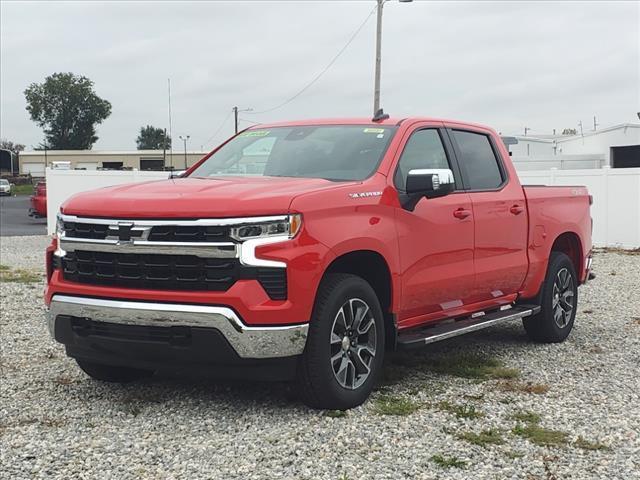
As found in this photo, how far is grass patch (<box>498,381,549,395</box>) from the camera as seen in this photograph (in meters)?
5.89

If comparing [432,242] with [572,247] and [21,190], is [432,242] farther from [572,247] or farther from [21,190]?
[21,190]

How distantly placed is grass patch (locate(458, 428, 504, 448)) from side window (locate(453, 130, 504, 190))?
2405mm

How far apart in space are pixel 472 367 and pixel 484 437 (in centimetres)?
186

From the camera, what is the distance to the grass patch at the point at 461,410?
205 inches

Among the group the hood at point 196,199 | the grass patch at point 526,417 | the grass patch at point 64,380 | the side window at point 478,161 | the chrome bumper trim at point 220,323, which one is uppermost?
the side window at point 478,161

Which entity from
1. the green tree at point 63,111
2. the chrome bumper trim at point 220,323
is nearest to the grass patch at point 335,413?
the chrome bumper trim at point 220,323

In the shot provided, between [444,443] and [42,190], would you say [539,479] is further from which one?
[42,190]

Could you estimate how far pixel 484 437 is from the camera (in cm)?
479

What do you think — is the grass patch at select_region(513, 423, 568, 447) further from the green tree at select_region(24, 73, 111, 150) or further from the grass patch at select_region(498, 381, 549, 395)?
the green tree at select_region(24, 73, 111, 150)

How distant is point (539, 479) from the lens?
4.17m

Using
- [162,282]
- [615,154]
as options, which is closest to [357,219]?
[162,282]

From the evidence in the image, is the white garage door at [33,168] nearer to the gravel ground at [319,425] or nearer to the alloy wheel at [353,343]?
the gravel ground at [319,425]

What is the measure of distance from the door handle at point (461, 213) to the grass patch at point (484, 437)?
189 centimetres

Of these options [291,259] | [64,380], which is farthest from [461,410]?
[64,380]
